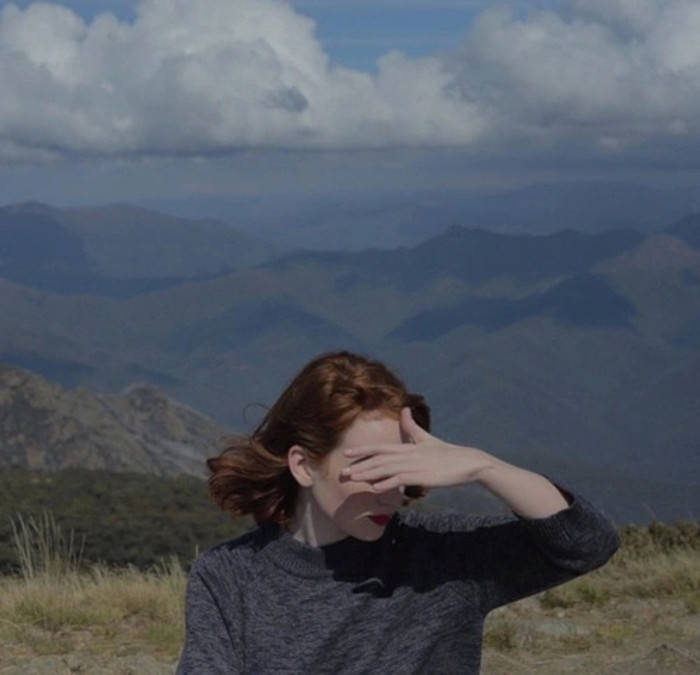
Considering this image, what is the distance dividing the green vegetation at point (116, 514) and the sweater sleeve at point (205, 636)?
38.3 ft

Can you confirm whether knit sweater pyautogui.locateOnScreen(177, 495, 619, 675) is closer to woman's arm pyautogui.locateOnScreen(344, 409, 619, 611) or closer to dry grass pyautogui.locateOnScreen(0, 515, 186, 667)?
woman's arm pyautogui.locateOnScreen(344, 409, 619, 611)

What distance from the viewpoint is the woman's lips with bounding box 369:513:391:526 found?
213 cm

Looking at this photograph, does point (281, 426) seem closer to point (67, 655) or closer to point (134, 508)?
point (67, 655)

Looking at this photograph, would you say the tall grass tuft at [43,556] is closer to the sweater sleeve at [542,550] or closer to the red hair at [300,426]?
the red hair at [300,426]

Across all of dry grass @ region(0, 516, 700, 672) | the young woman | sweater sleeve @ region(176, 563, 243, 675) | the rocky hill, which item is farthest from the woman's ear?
the rocky hill

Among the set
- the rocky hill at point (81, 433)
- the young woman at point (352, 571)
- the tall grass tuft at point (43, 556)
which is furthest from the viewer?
the rocky hill at point (81, 433)

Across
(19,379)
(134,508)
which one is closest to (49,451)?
(19,379)

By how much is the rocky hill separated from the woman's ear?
7492 cm

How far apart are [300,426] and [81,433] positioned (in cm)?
9109

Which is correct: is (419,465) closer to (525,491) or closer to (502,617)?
(525,491)

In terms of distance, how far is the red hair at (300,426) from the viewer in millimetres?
2135

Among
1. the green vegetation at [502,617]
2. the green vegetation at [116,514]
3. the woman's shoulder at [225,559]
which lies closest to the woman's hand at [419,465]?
the woman's shoulder at [225,559]

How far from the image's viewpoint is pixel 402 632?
215 cm

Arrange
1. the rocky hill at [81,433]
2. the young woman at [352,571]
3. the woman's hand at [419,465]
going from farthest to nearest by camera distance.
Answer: the rocky hill at [81,433] < the young woman at [352,571] < the woman's hand at [419,465]
